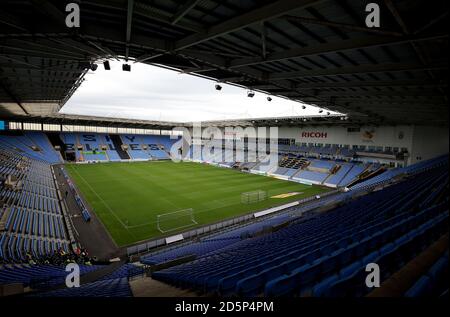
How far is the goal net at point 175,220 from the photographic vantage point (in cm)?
1869

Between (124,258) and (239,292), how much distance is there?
12.3 metres

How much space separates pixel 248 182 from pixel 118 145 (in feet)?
114

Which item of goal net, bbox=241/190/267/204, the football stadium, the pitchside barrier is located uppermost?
the football stadium

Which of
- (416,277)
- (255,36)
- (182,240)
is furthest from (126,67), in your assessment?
(182,240)

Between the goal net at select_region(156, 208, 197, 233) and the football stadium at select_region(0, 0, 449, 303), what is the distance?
21 centimetres

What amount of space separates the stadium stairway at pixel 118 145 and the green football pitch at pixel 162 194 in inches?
397

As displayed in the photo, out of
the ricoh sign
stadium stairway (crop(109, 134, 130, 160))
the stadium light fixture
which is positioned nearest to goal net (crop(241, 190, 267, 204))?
the stadium light fixture

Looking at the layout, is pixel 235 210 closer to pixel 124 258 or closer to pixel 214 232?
pixel 214 232

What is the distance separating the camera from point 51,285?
7.78m

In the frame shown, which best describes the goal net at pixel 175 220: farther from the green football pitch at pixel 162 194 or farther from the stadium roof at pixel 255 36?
the stadium roof at pixel 255 36

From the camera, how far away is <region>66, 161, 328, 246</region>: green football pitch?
1966cm

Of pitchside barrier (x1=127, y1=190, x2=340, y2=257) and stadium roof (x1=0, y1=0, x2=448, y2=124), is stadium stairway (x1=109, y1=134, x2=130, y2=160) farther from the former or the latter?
stadium roof (x1=0, y1=0, x2=448, y2=124)

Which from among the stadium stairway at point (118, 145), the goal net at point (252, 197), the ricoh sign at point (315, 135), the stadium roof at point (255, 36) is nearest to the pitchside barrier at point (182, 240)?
the goal net at point (252, 197)
